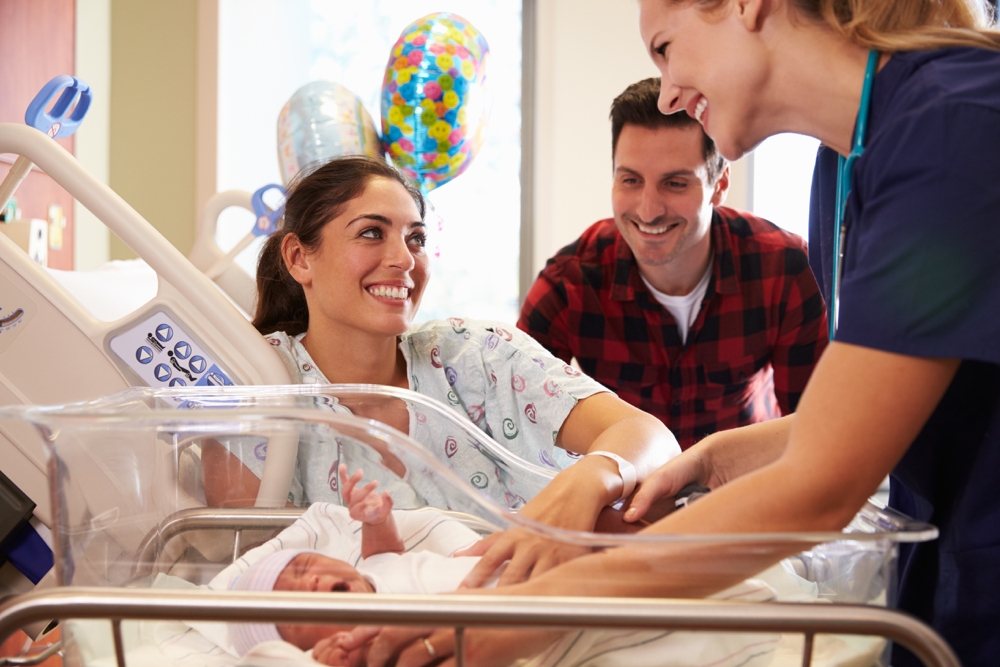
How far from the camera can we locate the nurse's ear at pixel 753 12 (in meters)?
0.76

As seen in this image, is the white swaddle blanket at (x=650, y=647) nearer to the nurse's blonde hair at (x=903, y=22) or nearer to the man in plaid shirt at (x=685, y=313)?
the nurse's blonde hair at (x=903, y=22)

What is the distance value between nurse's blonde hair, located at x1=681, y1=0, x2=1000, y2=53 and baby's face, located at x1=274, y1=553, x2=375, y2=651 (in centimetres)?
67

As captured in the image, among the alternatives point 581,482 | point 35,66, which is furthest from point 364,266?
point 35,66

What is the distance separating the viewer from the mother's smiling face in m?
1.49

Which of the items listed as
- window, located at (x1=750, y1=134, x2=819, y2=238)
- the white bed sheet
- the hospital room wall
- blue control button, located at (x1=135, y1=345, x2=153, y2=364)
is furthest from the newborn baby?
window, located at (x1=750, y1=134, x2=819, y2=238)

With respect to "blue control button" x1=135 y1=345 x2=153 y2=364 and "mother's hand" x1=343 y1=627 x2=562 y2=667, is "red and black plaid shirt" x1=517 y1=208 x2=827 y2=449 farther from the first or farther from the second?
"mother's hand" x1=343 y1=627 x2=562 y2=667

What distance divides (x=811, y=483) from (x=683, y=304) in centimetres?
150

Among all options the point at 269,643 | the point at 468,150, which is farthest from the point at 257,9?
the point at 269,643

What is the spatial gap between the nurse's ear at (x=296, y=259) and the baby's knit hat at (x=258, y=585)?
89cm

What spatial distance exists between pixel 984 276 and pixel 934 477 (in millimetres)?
244

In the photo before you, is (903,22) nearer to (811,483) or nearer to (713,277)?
(811,483)

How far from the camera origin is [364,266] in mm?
1492

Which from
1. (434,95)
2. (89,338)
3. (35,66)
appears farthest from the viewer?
(35,66)

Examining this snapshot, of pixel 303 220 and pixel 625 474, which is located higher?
pixel 303 220
